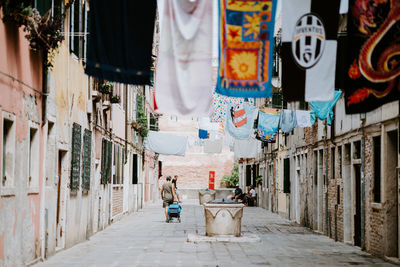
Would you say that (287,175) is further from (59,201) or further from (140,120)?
(59,201)

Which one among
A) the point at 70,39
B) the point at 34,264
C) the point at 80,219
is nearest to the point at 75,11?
the point at 70,39

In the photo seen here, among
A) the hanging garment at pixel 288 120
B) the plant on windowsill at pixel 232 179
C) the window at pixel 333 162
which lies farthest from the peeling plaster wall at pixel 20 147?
the plant on windowsill at pixel 232 179

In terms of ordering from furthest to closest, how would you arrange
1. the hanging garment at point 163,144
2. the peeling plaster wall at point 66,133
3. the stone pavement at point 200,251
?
1. the hanging garment at point 163,144
2. the peeling plaster wall at point 66,133
3. the stone pavement at point 200,251

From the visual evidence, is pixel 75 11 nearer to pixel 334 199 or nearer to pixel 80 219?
pixel 80 219

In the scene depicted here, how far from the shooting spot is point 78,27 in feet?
60.0

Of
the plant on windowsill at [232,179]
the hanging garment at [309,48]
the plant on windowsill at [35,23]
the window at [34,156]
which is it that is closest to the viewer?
the hanging garment at [309,48]

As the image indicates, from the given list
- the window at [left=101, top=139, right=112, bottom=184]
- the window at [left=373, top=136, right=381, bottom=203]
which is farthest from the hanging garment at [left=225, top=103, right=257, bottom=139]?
the window at [left=373, top=136, right=381, bottom=203]

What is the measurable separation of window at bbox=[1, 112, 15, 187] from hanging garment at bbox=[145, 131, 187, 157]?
29.2 metres

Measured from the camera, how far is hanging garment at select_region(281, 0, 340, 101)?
10.3m

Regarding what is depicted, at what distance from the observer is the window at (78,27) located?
1716 cm

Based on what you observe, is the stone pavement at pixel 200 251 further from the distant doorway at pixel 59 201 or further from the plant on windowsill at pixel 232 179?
the plant on windowsill at pixel 232 179

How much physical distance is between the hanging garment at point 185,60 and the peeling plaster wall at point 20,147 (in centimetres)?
243

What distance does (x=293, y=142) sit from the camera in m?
31.1

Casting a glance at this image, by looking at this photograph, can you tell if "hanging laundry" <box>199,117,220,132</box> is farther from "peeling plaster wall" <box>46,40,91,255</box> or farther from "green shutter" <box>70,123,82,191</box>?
"green shutter" <box>70,123,82,191</box>
